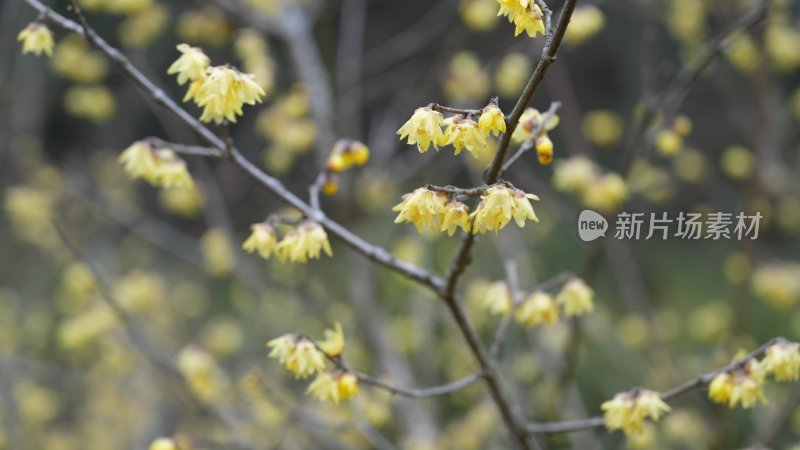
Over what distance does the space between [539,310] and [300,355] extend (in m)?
0.65

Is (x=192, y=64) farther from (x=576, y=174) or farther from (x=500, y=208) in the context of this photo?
(x=576, y=174)

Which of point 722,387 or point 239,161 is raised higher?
point 239,161

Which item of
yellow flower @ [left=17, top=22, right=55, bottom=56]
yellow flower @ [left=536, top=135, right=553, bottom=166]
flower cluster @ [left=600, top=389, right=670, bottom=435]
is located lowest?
flower cluster @ [left=600, top=389, right=670, bottom=435]

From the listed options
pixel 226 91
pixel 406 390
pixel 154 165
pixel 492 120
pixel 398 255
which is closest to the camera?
pixel 492 120

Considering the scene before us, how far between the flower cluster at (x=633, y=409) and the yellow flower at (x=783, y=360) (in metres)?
0.23

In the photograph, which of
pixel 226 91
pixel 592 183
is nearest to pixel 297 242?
pixel 226 91

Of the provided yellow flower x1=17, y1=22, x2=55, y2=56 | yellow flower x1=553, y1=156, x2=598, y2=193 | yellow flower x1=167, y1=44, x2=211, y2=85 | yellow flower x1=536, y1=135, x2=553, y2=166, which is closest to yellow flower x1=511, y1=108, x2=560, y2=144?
yellow flower x1=536, y1=135, x2=553, y2=166

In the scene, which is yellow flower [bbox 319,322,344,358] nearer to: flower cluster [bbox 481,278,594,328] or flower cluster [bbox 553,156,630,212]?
flower cluster [bbox 481,278,594,328]

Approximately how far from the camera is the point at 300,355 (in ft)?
5.54

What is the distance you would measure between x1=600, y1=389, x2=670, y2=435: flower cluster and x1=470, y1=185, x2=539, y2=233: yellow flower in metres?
0.56

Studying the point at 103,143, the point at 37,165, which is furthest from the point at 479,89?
the point at 103,143

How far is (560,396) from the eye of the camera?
110 inches

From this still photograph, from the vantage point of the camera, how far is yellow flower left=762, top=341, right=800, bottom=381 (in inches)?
64.9

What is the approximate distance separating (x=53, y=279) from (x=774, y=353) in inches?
300
